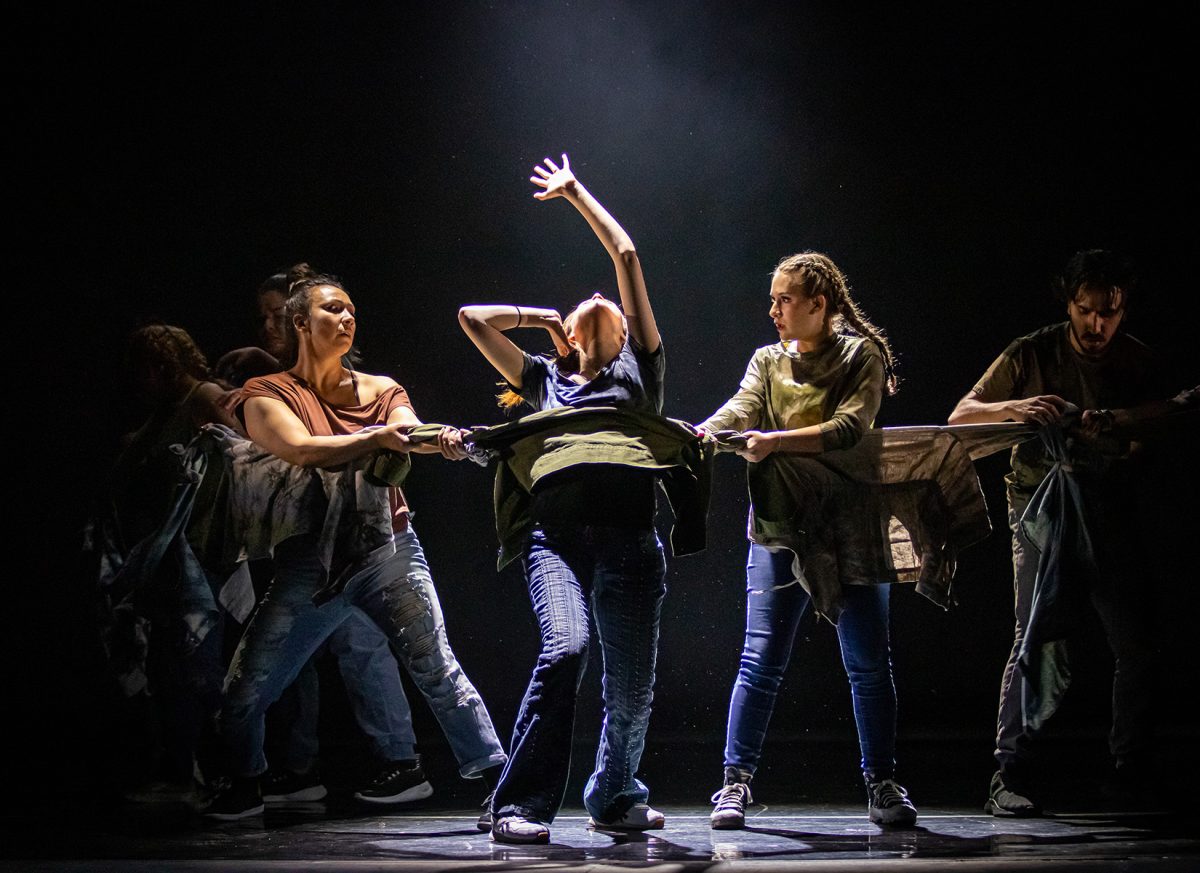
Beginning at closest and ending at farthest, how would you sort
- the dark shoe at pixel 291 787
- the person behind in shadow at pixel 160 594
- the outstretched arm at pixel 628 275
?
the outstretched arm at pixel 628 275 < the person behind in shadow at pixel 160 594 < the dark shoe at pixel 291 787

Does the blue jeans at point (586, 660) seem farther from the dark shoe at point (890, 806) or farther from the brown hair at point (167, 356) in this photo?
the brown hair at point (167, 356)

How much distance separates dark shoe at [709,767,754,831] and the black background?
1672 mm

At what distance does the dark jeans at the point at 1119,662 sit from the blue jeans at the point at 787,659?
447 mm

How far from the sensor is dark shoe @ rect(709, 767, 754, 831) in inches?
127

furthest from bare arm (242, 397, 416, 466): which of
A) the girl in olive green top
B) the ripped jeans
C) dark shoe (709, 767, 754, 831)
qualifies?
dark shoe (709, 767, 754, 831)

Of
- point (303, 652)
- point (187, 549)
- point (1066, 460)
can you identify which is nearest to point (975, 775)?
point (1066, 460)

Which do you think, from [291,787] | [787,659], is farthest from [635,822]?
[291,787]

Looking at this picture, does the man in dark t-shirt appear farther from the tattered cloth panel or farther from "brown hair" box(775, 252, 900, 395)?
"brown hair" box(775, 252, 900, 395)

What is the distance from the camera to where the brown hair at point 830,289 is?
3.48 m

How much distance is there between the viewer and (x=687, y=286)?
5.03 meters

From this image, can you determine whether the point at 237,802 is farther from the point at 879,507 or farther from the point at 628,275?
the point at 879,507

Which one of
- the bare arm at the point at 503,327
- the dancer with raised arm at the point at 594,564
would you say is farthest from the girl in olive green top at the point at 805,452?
the bare arm at the point at 503,327

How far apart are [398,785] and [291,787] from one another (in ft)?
1.28

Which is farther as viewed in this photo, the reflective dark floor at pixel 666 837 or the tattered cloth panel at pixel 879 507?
the tattered cloth panel at pixel 879 507
